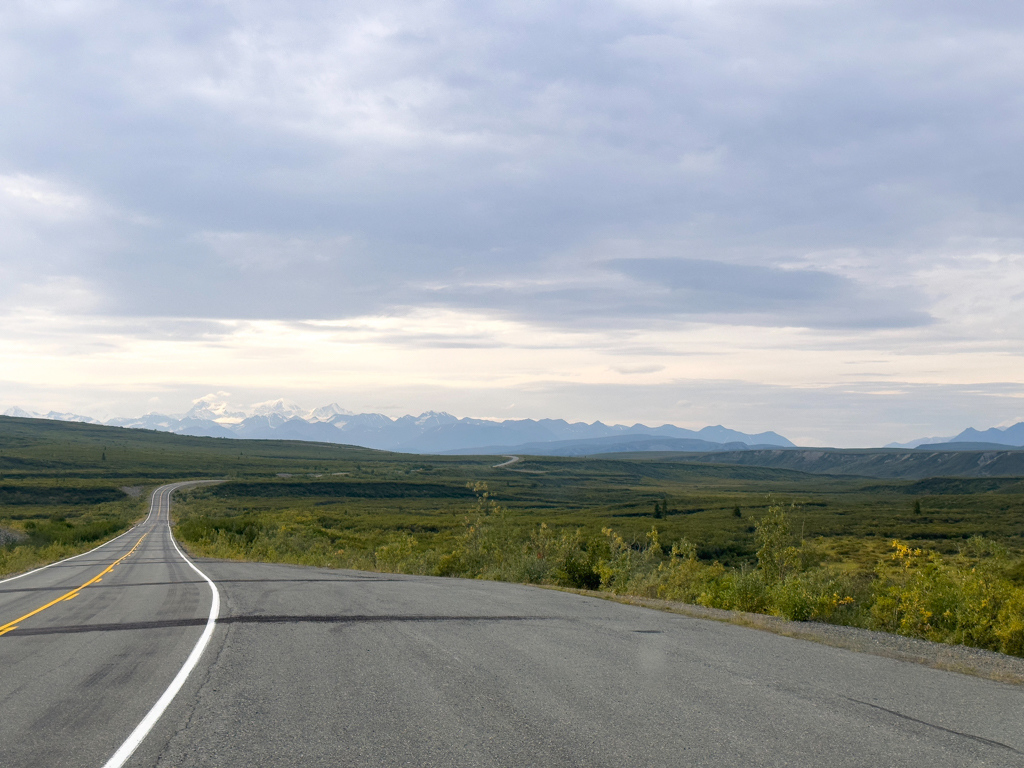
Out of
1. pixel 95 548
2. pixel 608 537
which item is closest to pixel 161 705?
pixel 608 537

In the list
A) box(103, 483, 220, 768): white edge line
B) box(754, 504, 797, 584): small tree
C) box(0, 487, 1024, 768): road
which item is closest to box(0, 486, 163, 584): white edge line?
box(0, 487, 1024, 768): road

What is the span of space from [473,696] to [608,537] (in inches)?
1450

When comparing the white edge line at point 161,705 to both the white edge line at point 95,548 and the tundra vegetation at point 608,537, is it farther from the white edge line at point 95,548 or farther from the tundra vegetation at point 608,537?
the white edge line at point 95,548

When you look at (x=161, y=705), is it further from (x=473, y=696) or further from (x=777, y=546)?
(x=777, y=546)

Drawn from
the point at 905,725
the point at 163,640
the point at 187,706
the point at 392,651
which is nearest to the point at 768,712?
the point at 905,725

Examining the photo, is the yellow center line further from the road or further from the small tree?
the small tree

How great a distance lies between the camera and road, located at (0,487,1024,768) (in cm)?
506

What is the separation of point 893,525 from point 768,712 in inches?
3008

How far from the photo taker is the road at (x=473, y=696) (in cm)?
506

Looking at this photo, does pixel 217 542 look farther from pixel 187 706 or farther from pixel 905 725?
pixel 905 725

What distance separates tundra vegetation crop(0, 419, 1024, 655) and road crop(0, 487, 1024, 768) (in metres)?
3.25

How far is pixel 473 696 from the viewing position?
6.47 meters

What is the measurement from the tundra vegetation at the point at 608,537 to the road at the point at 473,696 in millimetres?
3252

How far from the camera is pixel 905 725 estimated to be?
19.0 feet
